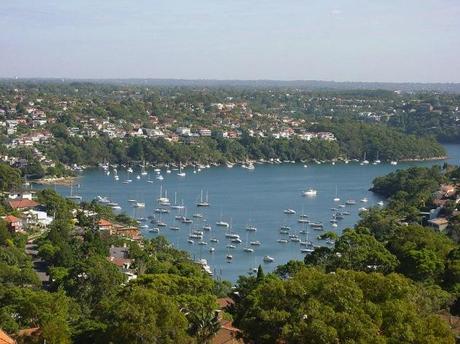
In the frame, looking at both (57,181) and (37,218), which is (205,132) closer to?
(57,181)

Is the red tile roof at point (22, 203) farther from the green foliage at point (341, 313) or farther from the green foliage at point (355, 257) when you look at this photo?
the green foliage at point (341, 313)

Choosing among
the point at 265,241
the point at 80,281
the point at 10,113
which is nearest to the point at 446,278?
the point at 80,281

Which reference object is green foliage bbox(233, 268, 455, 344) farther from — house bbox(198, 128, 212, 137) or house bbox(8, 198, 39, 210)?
house bbox(198, 128, 212, 137)

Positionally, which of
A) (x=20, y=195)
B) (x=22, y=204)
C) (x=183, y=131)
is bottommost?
(x=183, y=131)

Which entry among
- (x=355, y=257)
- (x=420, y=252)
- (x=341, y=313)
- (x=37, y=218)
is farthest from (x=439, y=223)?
(x=341, y=313)

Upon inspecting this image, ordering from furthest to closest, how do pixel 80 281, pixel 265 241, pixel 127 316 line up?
pixel 265 241
pixel 80 281
pixel 127 316

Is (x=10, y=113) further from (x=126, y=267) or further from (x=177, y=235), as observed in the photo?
(x=126, y=267)

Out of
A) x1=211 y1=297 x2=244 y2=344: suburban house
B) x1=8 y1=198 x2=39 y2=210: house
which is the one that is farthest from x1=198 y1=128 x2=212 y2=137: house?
x1=211 y1=297 x2=244 y2=344: suburban house
